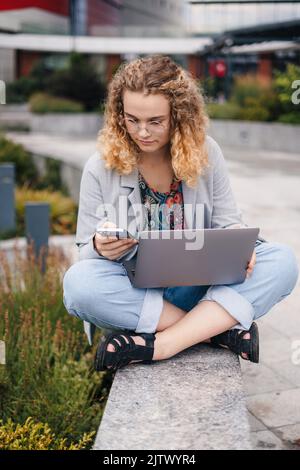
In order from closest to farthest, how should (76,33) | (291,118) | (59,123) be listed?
(291,118) < (59,123) < (76,33)

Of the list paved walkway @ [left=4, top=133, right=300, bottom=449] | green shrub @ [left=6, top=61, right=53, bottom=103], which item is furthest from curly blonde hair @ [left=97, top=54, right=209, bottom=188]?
green shrub @ [left=6, top=61, right=53, bottom=103]

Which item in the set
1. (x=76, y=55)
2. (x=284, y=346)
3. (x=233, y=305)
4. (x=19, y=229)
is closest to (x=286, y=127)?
(x=19, y=229)

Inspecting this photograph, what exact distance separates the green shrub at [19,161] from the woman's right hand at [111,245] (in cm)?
875

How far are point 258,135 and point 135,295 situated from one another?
13.2 metres

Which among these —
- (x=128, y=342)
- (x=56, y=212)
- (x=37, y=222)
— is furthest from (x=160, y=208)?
(x=56, y=212)

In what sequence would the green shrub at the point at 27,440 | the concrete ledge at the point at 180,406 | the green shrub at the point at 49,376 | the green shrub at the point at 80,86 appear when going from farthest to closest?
1. the green shrub at the point at 80,86
2. the green shrub at the point at 49,376
3. the green shrub at the point at 27,440
4. the concrete ledge at the point at 180,406

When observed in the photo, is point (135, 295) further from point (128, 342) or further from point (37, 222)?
point (37, 222)

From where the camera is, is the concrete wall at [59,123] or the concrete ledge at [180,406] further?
the concrete wall at [59,123]

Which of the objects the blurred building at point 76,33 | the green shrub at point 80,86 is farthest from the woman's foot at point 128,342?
the blurred building at point 76,33

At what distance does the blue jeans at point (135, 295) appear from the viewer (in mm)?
2406

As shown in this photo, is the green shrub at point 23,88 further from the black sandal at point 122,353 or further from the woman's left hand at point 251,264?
the black sandal at point 122,353

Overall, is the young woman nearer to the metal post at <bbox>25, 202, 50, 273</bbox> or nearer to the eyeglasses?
the eyeglasses

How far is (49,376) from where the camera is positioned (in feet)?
9.17
